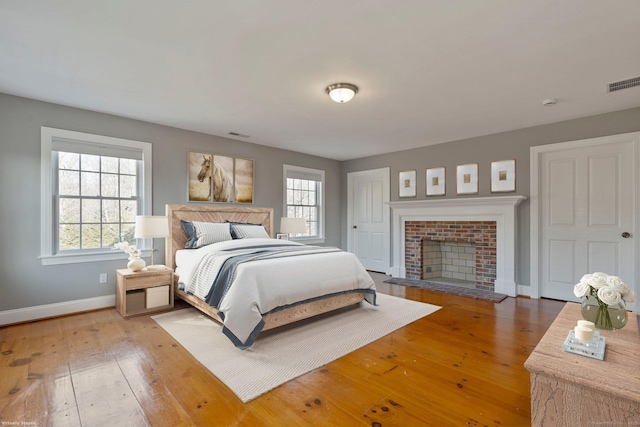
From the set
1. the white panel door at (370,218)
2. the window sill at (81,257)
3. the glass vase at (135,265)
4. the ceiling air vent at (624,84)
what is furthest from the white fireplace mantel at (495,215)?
the window sill at (81,257)

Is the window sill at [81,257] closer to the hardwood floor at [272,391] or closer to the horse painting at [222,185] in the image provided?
the hardwood floor at [272,391]

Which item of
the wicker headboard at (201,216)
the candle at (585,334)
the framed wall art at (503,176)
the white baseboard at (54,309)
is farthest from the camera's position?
the framed wall art at (503,176)

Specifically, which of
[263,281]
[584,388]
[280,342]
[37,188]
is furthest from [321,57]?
[37,188]

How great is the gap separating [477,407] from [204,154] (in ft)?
14.6

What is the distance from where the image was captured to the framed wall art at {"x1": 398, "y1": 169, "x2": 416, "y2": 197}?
5.71 metres

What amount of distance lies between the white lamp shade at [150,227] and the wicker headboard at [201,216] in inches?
16.6

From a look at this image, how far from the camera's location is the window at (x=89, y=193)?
346 centimetres

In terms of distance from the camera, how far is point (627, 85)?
9.68ft

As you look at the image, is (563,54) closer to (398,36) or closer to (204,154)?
(398,36)

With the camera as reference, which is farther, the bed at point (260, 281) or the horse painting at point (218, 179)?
the horse painting at point (218, 179)

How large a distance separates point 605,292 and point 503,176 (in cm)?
327

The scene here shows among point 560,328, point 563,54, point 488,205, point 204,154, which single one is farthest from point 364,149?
point 560,328

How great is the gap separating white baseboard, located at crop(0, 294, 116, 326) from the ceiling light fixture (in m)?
3.62

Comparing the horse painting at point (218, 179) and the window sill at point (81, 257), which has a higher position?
the horse painting at point (218, 179)
